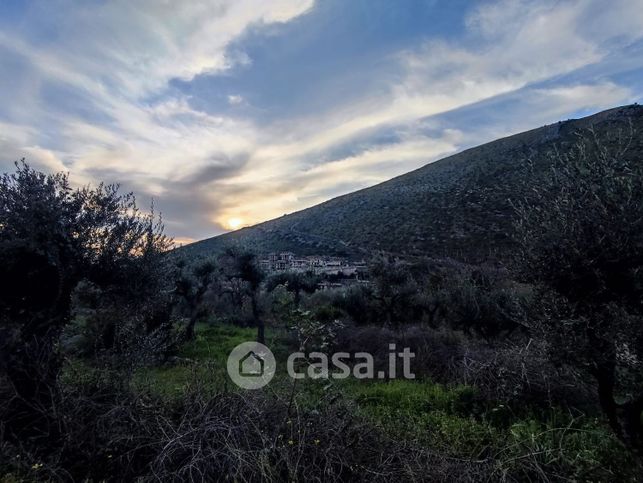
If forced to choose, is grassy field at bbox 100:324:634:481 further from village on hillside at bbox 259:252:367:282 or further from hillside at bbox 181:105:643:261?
hillside at bbox 181:105:643:261

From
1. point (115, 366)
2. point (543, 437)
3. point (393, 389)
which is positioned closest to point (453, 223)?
point (393, 389)

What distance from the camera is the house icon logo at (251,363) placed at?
859 centimetres

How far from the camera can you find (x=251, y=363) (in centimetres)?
1109

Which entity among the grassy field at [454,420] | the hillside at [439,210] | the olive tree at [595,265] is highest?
the hillside at [439,210]

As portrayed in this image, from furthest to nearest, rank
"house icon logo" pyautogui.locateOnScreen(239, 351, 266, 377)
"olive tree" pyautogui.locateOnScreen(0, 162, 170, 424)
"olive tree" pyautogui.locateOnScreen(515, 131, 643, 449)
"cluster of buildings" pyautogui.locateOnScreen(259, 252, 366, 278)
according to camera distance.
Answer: "cluster of buildings" pyautogui.locateOnScreen(259, 252, 366, 278) → "house icon logo" pyautogui.locateOnScreen(239, 351, 266, 377) → "olive tree" pyautogui.locateOnScreen(0, 162, 170, 424) → "olive tree" pyautogui.locateOnScreen(515, 131, 643, 449)

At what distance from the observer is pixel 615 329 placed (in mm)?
4168

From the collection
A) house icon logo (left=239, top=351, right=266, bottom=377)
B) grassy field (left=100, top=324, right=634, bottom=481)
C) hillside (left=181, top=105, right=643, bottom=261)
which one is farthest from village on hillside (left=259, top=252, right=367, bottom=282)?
grassy field (left=100, top=324, right=634, bottom=481)

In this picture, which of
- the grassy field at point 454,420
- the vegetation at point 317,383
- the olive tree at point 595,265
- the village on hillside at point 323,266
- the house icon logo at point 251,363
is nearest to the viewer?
the olive tree at point 595,265

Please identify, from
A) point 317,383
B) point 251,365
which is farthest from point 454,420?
point 251,365

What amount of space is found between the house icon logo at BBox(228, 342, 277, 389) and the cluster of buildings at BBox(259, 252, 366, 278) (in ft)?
42.6

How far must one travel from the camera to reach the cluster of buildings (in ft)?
89.8

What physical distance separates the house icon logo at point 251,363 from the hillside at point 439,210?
1339 cm

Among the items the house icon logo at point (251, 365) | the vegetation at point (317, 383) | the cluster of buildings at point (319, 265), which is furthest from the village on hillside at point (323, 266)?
the vegetation at point (317, 383)

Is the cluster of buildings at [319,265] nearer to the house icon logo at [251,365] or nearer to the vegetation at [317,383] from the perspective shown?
the house icon logo at [251,365]
